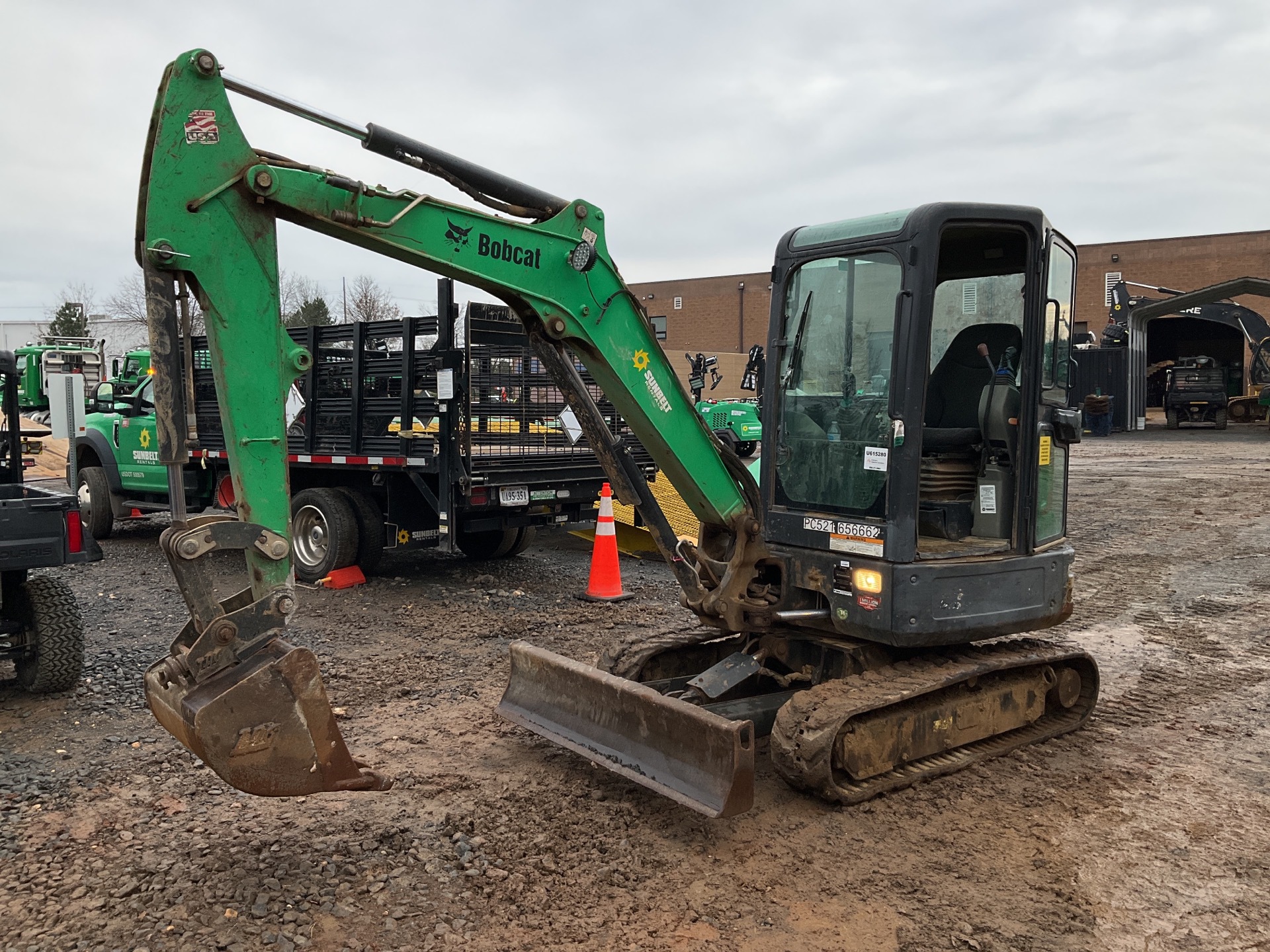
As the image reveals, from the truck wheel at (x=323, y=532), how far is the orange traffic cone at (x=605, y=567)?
2203 millimetres

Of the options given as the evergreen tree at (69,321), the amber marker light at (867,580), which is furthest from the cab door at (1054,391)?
the evergreen tree at (69,321)

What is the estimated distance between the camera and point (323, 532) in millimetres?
8977

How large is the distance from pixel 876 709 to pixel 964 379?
70.4 inches

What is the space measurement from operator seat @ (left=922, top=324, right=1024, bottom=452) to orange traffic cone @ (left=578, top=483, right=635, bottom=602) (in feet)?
12.6

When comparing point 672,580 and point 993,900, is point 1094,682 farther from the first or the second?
point 672,580

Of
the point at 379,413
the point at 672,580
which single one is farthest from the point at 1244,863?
the point at 379,413

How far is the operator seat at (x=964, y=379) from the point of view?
4.96 meters

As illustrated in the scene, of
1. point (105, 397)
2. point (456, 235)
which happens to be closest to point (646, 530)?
point (456, 235)

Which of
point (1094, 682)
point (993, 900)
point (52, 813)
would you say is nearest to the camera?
point (993, 900)

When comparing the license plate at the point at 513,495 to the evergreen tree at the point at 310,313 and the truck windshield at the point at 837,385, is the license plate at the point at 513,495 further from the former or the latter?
the evergreen tree at the point at 310,313

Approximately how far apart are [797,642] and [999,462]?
133 centimetres

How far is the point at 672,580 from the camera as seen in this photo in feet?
30.4

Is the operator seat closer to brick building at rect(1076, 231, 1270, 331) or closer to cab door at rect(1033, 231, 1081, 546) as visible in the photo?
cab door at rect(1033, 231, 1081, 546)

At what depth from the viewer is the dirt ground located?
3291 millimetres
